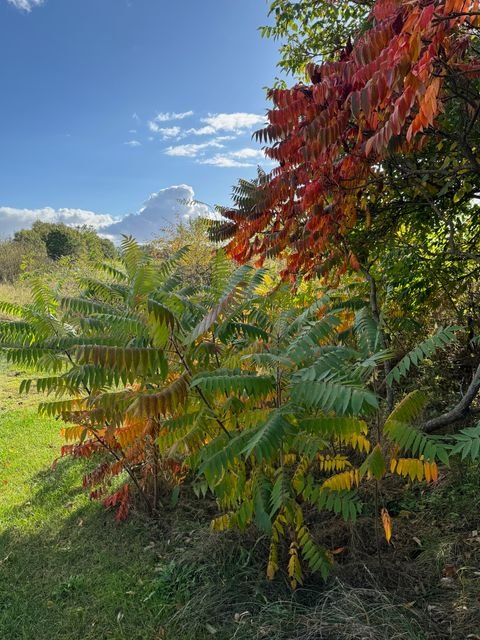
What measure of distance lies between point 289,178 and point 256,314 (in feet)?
4.59

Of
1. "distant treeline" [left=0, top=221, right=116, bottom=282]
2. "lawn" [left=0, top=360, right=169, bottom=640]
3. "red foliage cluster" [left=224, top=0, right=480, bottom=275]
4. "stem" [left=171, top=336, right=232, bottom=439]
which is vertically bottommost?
"lawn" [left=0, top=360, right=169, bottom=640]

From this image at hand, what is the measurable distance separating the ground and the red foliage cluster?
2.29m

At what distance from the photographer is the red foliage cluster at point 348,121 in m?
1.93

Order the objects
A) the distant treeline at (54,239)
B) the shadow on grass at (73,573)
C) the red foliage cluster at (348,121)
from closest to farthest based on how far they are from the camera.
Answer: the red foliage cluster at (348,121) → the shadow on grass at (73,573) → the distant treeline at (54,239)

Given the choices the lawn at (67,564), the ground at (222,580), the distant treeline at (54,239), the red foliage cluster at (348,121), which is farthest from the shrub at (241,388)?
the distant treeline at (54,239)

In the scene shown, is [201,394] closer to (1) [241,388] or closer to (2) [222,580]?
(1) [241,388]

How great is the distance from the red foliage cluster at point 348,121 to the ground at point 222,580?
7.51ft

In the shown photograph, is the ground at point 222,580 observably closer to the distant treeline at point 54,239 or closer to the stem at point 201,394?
the stem at point 201,394

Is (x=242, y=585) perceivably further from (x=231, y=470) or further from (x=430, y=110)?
(x=430, y=110)

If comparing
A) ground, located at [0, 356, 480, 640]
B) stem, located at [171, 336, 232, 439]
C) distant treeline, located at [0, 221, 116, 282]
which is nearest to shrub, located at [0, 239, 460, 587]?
stem, located at [171, 336, 232, 439]

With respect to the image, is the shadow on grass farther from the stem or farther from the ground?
the stem

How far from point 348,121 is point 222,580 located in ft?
10.9

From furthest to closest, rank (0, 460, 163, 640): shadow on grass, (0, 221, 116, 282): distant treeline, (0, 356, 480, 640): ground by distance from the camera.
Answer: (0, 221, 116, 282): distant treeline < (0, 460, 163, 640): shadow on grass < (0, 356, 480, 640): ground

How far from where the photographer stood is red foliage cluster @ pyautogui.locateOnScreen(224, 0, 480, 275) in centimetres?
193
